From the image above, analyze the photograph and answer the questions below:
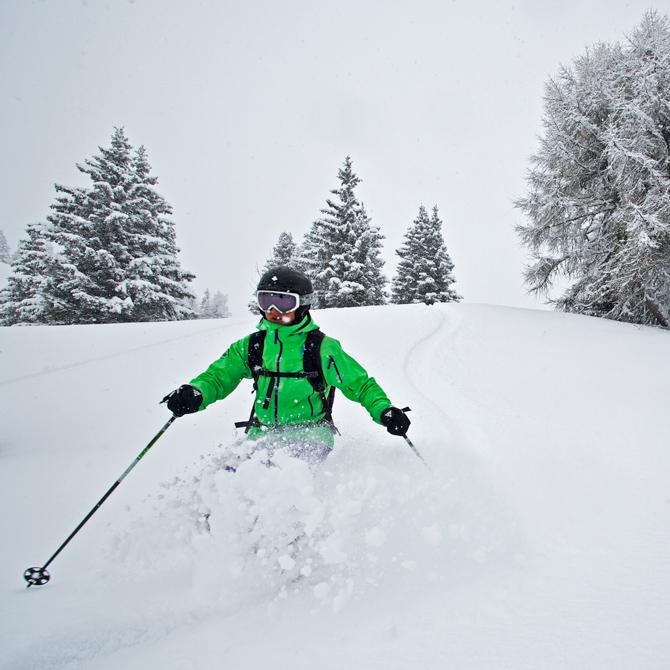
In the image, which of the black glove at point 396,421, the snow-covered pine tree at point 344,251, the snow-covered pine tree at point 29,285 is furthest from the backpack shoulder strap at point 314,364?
the snow-covered pine tree at point 344,251

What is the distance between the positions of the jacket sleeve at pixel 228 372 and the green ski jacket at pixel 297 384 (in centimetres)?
1

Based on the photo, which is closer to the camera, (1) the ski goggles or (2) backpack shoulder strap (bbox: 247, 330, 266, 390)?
(1) the ski goggles

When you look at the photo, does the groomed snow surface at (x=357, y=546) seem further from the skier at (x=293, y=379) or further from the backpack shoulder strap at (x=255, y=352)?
the backpack shoulder strap at (x=255, y=352)

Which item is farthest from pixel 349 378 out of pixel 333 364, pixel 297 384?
pixel 297 384

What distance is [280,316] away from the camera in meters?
3.33

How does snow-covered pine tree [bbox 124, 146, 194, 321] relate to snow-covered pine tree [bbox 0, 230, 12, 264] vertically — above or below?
below

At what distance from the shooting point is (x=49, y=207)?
1870cm

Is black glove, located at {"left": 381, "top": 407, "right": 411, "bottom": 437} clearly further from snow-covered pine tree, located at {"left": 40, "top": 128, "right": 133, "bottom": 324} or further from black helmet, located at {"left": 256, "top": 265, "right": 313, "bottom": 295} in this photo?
snow-covered pine tree, located at {"left": 40, "top": 128, "right": 133, "bottom": 324}

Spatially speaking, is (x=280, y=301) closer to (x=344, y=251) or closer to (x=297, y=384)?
(x=297, y=384)

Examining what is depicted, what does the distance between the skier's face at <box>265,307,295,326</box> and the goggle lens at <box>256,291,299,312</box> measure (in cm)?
2

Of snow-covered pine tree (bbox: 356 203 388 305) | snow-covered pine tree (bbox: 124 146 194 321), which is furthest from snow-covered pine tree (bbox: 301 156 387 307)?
snow-covered pine tree (bbox: 124 146 194 321)

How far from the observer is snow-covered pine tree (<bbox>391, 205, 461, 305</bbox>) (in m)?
28.5

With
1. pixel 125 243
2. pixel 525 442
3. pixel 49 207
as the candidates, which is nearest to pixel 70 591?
pixel 525 442

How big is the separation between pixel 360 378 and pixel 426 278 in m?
26.2
